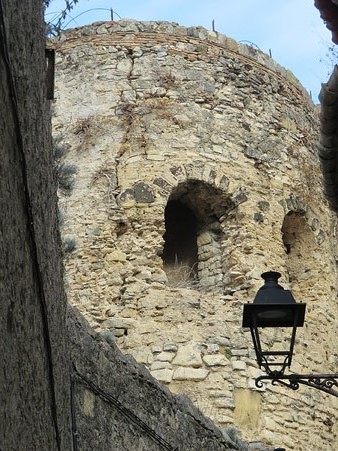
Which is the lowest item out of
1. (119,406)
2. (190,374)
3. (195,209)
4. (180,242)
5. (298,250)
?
(190,374)

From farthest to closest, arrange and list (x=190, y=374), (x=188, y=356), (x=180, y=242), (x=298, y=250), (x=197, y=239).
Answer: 1. (x=298, y=250)
2. (x=180, y=242)
3. (x=197, y=239)
4. (x=188, y=356)
5. (x=190, y=374)

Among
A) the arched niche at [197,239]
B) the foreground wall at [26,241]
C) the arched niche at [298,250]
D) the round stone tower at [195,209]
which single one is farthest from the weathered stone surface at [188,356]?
the foreground wall at [26,241]

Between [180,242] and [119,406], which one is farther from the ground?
[180,242]

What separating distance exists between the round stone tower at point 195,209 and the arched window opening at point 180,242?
0.02 metres

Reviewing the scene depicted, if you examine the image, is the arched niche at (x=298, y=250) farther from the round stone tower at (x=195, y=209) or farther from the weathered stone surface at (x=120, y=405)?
the weathered stone surface at (x=120, y=405)

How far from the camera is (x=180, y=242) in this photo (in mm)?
12758

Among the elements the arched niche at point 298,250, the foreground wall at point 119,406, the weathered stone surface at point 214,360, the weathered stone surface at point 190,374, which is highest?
the arched niche at point 298,250

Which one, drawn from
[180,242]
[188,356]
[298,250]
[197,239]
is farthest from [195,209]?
[188,356]

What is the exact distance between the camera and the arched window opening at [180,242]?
484 inches

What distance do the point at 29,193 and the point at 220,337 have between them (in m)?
8.51

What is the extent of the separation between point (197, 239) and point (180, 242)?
442mm

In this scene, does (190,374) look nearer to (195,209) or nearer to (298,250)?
(195,209)

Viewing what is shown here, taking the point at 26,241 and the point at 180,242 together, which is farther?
the point at 180,242

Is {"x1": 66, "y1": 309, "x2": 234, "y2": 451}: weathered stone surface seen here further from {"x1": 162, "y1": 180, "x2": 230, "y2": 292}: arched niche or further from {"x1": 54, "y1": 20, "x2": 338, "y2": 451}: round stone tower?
{"x1": 162, "y1": 180, "x2": 230, "y2": 292}: arched niche
